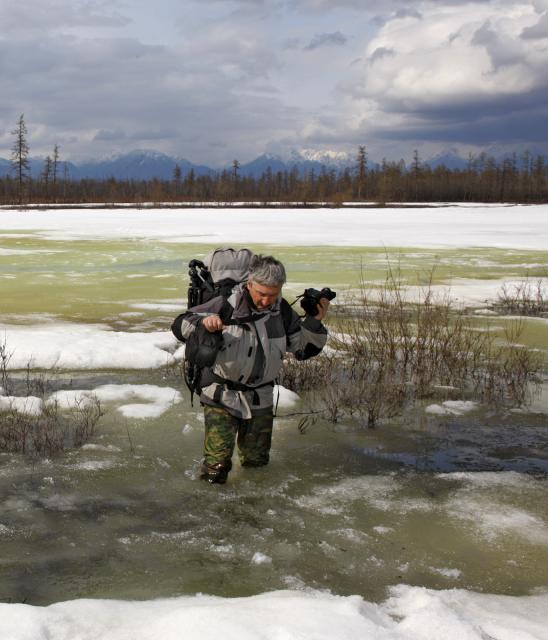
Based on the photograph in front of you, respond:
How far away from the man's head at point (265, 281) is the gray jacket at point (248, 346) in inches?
4.2

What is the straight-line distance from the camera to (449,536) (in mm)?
3510

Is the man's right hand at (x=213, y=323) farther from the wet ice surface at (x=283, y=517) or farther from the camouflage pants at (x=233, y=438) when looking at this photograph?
the wet ice surface at (x=283, y=517)

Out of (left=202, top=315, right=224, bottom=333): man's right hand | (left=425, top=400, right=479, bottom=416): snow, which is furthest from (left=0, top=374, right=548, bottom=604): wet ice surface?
(left=202, top=315, right=224, bottom=333): man's right hand

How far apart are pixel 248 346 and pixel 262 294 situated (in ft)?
1.16

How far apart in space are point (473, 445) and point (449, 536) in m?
1.38

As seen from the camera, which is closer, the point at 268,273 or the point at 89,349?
the point at 268,273

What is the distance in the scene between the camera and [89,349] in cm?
696

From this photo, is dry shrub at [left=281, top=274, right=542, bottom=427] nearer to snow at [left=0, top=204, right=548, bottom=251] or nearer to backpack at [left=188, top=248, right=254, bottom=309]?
backpack at [left=188, top=248, right=254, bottom=309]

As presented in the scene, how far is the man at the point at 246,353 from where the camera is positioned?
12.4 ft

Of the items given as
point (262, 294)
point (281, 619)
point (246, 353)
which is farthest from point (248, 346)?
point (281, 619)

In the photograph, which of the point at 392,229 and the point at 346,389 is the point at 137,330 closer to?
the point at 346,389

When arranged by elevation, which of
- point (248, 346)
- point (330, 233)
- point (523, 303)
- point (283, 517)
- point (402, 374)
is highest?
point (330, 233)

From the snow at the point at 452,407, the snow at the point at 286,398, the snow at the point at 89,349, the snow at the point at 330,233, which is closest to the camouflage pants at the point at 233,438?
the snow at the point at 286,398

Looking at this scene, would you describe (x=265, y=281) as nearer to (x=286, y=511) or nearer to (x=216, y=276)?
(x=216, y=276)
